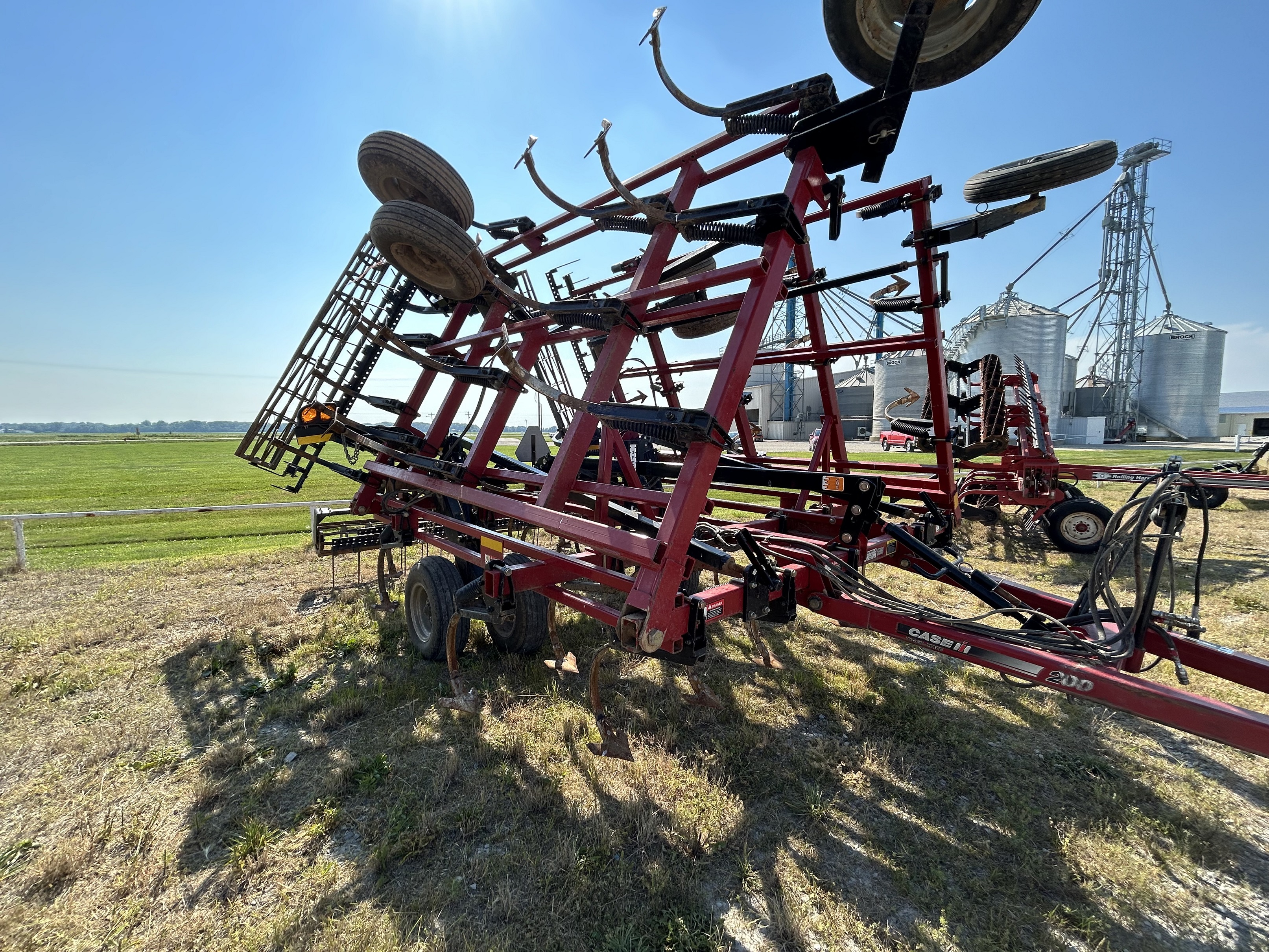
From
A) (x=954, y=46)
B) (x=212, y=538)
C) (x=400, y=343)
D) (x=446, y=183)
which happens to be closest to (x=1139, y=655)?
(x=954, y=46)

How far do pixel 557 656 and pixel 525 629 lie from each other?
667 millimetres

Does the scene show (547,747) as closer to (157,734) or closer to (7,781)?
(157,734)

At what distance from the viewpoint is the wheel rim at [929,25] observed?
2547 mm

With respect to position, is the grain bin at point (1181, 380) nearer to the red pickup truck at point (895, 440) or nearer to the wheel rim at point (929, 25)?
the red pickup truck at point (895, 440)

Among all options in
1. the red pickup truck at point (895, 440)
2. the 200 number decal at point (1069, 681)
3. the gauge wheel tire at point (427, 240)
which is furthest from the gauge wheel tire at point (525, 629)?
the red pickup truck at point (895, 440)

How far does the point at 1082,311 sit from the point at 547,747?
5379cm

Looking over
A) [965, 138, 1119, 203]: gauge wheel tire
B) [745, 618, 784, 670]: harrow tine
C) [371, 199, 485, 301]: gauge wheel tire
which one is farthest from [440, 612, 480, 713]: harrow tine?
[965, 138, 1119, 203]: gauge wheel tire

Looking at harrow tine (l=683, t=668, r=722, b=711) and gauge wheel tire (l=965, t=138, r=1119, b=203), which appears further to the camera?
harrow tine (l=683, t=668, r=722, b=711)

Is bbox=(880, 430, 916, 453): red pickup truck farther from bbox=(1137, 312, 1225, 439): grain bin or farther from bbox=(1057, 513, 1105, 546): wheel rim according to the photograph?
bbox=(1137, 312, 1225, 439): grain bin

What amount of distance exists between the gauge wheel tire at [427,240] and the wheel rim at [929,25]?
247 cm

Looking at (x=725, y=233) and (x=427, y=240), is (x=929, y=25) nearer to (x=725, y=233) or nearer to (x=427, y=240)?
(x=725, y=233)

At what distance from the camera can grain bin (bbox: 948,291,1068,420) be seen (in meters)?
36.9

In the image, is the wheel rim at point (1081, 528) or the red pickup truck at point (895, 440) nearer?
the wheel rim at point (1081, 528)

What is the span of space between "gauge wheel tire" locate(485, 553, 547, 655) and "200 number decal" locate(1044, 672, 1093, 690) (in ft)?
10.9
